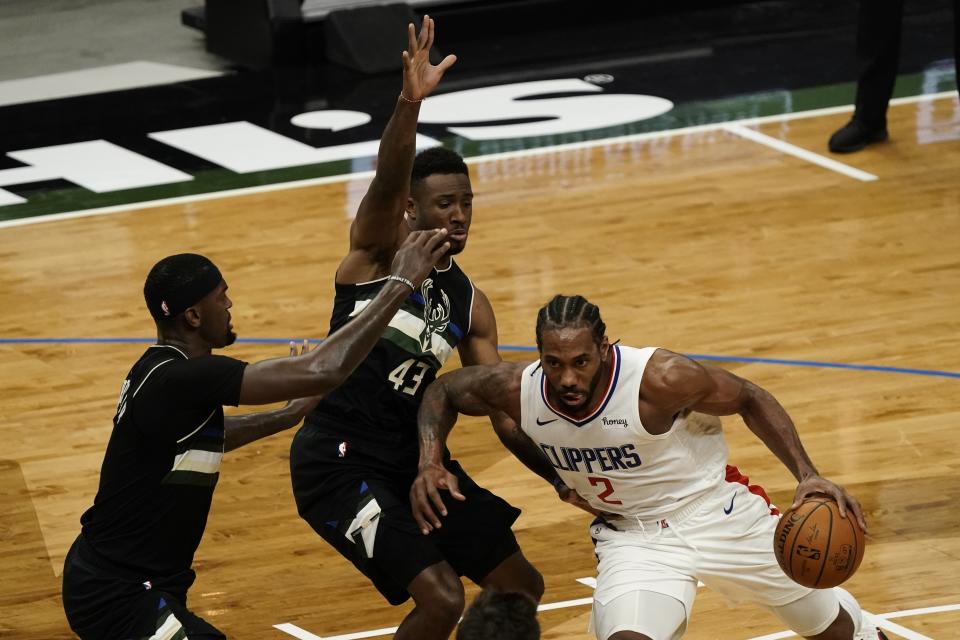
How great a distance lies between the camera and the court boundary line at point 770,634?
6637 millimetres

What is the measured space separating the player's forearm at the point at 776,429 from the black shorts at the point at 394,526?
100 centimetres

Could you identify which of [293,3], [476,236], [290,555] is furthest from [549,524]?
[293,3]

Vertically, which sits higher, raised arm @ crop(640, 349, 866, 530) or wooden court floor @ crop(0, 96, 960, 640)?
raised arm @ crop(640, 349, 866, 530)

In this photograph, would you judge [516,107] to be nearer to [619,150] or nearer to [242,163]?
[619,150]

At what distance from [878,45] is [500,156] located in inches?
122

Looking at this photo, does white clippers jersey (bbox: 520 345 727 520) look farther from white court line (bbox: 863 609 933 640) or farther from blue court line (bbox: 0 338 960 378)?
blue court line (bbox: 0 338 960 378)

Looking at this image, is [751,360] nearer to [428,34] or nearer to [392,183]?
[428,34]

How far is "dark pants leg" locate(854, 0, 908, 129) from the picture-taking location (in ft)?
42.2

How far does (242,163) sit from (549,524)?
21.8ft

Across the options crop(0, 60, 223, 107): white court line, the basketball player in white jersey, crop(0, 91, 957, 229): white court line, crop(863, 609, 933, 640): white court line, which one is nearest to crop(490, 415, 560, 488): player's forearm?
the basketball player in white jersey

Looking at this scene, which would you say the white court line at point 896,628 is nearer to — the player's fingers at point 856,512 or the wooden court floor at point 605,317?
the wooden court floor at point 605,317

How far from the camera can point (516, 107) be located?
14.8 meters

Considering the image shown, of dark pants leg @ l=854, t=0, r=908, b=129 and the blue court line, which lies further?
dark pants leg @ l=854, t=0, r=908, b=129

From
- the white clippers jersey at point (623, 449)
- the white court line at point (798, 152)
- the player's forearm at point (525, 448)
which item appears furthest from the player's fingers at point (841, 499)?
the white court line at point (798, 152)
